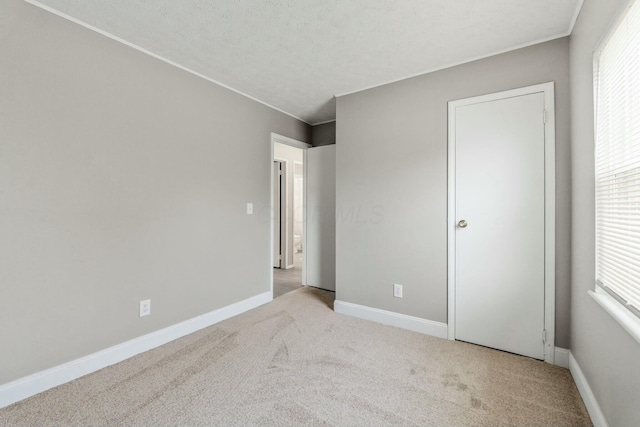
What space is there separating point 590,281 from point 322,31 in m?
2.30

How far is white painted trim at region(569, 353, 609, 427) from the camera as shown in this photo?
136 centimetres

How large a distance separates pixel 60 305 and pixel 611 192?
3.22 meters

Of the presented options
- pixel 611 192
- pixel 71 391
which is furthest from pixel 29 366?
pixel 611 192

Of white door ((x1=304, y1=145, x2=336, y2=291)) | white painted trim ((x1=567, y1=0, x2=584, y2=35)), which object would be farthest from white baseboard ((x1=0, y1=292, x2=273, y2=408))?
white painted trim ((x1=567, y1=0, x2=584, y2=35))

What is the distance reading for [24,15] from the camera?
1628mm

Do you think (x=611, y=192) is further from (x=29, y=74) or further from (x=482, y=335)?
(x=29, y=74)

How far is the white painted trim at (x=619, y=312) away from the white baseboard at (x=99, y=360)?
9.29ft

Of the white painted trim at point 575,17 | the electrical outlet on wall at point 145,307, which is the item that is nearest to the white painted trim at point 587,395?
the white painted trim at point 575,17

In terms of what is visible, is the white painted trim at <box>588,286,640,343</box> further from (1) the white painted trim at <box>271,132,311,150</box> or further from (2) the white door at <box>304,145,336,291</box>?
(1) the white painted trim at <box>271,132,311,150</box>

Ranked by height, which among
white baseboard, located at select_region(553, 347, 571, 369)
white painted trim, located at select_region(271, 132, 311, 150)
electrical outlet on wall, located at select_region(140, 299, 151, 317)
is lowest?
white baseboard, located at select_region(553, 347, 571, 369)

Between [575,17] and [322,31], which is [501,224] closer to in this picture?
[575,17]

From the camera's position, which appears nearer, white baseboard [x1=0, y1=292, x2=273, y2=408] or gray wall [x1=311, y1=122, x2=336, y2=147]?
white baseboard [x1=0, y1=292, x2=273, y2=408]

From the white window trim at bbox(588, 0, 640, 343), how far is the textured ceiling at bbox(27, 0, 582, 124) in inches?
21.5

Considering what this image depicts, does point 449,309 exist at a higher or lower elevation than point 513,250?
lower
